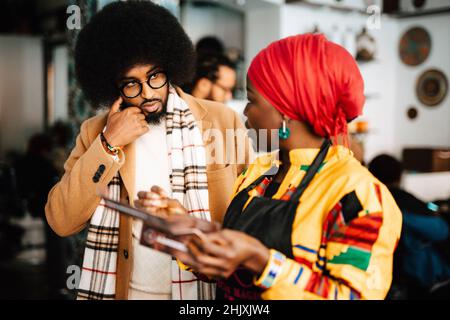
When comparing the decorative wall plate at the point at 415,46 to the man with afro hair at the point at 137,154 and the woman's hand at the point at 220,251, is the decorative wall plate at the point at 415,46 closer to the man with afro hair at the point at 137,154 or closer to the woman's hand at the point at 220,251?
the man with afro hair at the point at 137,154

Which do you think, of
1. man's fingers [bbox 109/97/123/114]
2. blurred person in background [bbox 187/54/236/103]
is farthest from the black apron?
blurred person in background [bbox 187/54/236/103]

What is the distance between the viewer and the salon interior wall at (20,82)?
656cm

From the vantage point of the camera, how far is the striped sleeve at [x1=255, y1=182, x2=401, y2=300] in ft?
3.10

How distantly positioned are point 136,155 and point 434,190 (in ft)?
12.7

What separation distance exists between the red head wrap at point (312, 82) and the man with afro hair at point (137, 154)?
595 mm

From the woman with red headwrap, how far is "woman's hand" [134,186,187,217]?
167 millimetres

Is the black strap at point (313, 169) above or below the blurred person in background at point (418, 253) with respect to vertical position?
above

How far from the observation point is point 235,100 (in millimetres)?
4758

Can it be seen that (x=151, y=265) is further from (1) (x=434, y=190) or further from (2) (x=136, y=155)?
(1) (x=434, y=190)

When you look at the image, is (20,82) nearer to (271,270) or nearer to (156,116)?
(156,116)

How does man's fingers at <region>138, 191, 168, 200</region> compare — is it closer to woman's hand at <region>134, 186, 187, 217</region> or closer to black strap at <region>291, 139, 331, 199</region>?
woman's hand at <region>134, 186, 187, 217</region>

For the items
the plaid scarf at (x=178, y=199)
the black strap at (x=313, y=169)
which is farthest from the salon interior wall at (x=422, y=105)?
the black strap at (x=313, y=169)
